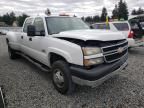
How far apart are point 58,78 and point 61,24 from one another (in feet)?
5.18

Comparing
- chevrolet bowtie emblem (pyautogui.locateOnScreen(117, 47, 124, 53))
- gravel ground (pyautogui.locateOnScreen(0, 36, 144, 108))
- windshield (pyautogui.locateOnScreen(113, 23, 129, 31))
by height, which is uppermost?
windshield (pyautogui.locateOnScreen(113, 23, 129, 31))

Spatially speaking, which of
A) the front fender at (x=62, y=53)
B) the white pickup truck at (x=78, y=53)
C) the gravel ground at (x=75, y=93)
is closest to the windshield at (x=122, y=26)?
the gravel ground at (x=75, y=93)

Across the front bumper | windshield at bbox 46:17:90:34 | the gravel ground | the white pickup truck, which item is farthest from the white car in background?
the front bumper

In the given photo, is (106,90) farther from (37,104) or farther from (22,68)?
(22,68)

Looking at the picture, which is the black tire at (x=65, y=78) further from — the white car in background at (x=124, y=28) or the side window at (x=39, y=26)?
the white car in background at (x=124, y=28)

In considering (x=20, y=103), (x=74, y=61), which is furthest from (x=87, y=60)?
(x=20, y=103)

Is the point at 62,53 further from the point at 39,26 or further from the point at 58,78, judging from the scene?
the point at 39,26

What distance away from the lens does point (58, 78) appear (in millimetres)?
3512

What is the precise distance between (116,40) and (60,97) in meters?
1.77

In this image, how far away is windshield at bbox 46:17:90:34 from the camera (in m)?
4.06

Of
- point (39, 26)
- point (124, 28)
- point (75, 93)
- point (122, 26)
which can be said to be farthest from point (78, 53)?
point (122, 26)

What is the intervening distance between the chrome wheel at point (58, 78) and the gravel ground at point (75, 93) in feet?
0.78

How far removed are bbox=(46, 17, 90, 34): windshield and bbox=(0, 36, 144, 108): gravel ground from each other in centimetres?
148

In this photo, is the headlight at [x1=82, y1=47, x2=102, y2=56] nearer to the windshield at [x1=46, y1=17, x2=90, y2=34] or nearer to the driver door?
the windshield at [x1=46, y1=17, x2=90, y2=34]
